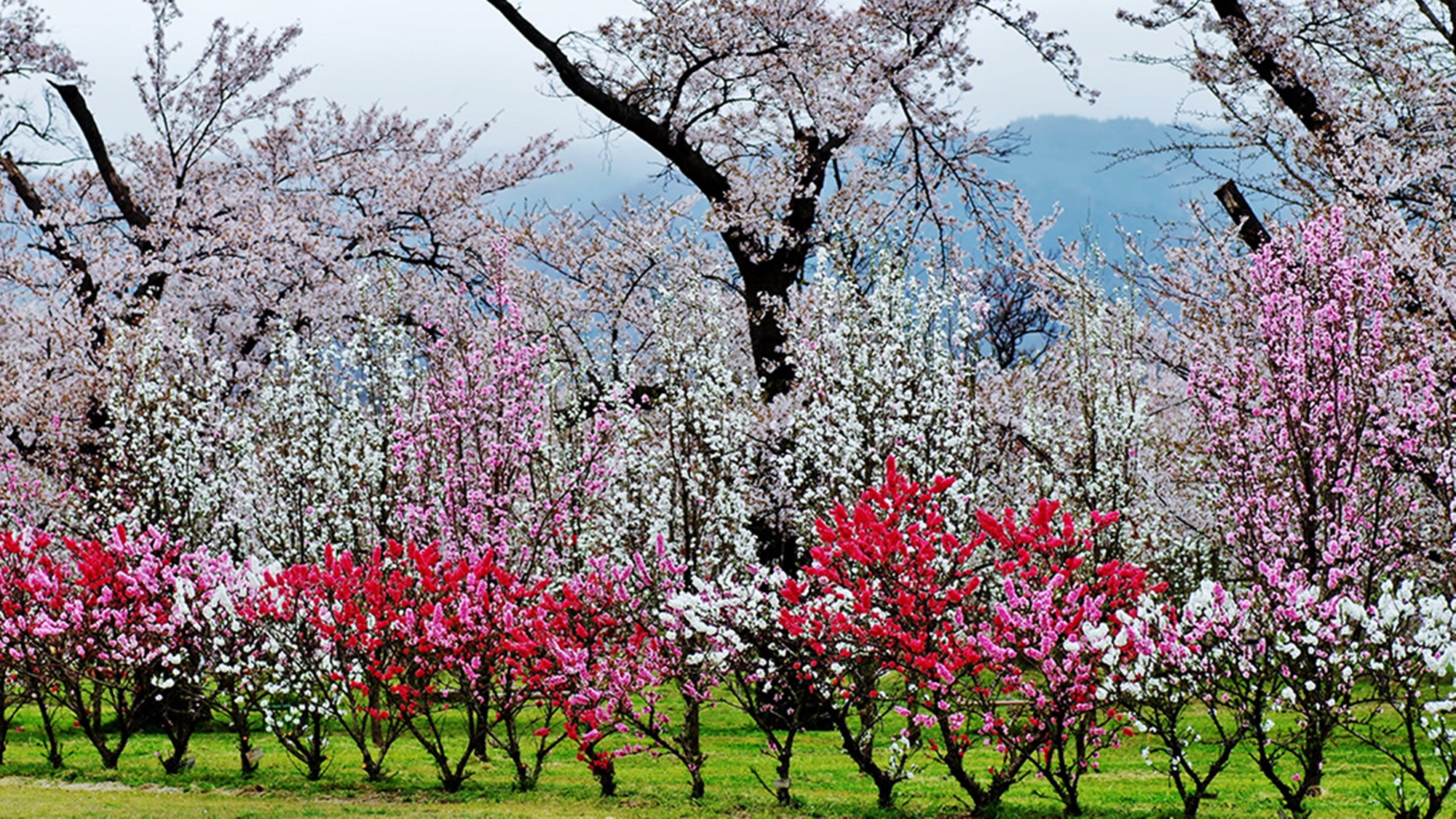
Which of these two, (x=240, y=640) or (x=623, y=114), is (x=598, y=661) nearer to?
(x=240, y=640)

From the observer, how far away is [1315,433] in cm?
914

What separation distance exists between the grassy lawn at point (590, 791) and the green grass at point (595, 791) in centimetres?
2

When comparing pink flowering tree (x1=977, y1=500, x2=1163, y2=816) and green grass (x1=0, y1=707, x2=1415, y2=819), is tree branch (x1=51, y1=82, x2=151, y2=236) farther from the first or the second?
pink flowering tree (x1=977, y1=500, x2=1163, y2=816)

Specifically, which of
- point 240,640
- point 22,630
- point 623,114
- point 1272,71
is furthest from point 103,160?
point 1272,71

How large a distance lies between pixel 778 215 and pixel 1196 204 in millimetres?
4956

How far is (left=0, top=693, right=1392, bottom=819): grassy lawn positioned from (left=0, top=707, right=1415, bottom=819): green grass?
0.05 feet

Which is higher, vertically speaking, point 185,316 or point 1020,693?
point 185,316

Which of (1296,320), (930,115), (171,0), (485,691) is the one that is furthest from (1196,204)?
(171,0)

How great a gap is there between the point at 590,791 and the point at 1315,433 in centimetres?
618

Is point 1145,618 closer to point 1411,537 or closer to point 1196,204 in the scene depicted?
point 1411,537

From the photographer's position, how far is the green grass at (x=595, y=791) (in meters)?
9.15

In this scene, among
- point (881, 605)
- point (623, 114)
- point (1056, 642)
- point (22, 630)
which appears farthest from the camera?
point (623, 114)

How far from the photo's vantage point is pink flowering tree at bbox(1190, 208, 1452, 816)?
872cm

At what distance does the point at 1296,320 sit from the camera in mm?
9234
